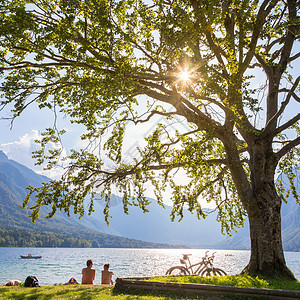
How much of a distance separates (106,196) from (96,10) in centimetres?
813

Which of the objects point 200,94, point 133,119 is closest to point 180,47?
point 200,94

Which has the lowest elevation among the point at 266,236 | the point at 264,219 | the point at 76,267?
the point at 76,267

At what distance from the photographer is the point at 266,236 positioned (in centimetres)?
991

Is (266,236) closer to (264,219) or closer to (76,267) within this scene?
(264,219)

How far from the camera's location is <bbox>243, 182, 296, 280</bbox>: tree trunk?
9633mm

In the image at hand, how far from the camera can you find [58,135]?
1216cm

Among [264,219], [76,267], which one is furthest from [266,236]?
[76,267]

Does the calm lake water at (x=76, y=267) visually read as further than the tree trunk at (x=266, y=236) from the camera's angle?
Yes

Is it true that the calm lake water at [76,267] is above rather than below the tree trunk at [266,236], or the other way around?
below

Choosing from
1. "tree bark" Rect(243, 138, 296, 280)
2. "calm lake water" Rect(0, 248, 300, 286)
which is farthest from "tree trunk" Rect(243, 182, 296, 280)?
"calm lake water" Rect(0, 248, 300, 286)

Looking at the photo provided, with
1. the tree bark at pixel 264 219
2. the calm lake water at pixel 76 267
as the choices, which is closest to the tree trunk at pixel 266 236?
the tree bark at pixel 264 219

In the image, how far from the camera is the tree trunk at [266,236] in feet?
31.6

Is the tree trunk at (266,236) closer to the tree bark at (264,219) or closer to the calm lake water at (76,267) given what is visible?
the tree bark at (264,219)

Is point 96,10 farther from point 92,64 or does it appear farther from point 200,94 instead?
point 200,94
